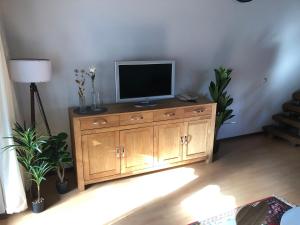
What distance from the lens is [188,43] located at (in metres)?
3.23

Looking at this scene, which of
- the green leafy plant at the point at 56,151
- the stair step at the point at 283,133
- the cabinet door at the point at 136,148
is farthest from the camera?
the stair step at the point at 283,133

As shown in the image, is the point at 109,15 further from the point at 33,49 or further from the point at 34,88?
the point at 34,88

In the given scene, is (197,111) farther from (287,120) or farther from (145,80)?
(287,120)

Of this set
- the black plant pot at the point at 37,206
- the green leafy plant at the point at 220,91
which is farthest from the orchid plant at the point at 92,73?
the green leafy plant at the point at 220,91

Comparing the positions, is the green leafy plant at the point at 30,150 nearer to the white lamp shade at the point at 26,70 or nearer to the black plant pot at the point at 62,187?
the black plant pot at the point at 62,187

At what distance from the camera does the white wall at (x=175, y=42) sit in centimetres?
256

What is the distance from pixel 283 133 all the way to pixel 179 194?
224cm

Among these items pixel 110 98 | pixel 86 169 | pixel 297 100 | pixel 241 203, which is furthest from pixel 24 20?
pixel 297 100

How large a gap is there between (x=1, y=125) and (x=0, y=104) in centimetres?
18

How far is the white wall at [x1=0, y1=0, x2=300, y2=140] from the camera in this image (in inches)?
101

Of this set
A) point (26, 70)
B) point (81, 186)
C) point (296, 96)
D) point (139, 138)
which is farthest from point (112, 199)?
point (296, 96)

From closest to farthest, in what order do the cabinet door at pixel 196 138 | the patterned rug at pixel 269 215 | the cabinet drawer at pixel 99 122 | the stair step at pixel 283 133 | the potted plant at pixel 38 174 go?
the patterned rug at pixel 269 215 < the potted plant at pixel 38 174 < the cabinet drawer at pixel 99 122 < the cabinet door at pixel 196 138 < the stair step at pixel 283 133

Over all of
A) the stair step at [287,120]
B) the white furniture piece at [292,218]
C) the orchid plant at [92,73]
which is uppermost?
the orchid plant at [92,73]

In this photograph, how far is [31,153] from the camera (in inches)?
85.7
